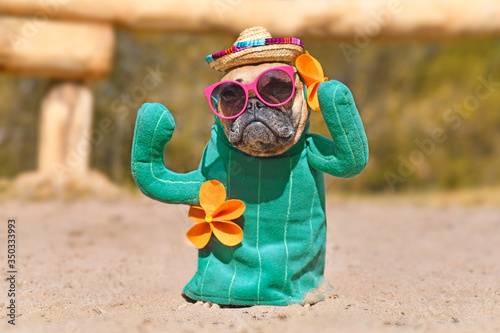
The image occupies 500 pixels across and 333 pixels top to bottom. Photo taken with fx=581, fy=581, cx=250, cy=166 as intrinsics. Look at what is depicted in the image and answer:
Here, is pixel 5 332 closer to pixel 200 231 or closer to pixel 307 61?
pixel 200 231

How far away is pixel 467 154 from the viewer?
574 centimetres

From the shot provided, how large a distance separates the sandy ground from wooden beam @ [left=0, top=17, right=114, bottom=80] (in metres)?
1.02

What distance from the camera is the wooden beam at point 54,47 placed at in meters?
4.26

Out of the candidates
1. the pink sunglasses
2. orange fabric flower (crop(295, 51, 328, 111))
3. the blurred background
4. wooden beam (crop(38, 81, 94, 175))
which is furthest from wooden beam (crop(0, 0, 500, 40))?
the pink sunglasses

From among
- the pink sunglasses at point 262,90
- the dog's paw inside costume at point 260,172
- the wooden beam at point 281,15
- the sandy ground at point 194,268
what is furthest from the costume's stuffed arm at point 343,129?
the wooden beam at point 281,15

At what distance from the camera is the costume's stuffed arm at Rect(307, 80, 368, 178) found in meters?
2.04

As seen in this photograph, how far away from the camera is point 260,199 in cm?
215

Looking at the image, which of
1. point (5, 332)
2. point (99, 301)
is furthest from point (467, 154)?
point (5, 332)

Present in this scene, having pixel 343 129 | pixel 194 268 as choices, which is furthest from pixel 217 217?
pixel 194 268

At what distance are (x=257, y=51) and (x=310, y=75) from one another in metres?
0.23

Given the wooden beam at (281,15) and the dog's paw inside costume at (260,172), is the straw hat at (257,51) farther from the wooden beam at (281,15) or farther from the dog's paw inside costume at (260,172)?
the wooden beam at (281,15)

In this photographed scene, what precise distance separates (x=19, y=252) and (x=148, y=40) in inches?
125

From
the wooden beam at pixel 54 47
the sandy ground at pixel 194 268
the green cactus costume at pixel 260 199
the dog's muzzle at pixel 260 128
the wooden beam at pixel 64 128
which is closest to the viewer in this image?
the sandy ground at pixel 194 268

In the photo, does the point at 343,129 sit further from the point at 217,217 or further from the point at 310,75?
the point at 217,217
